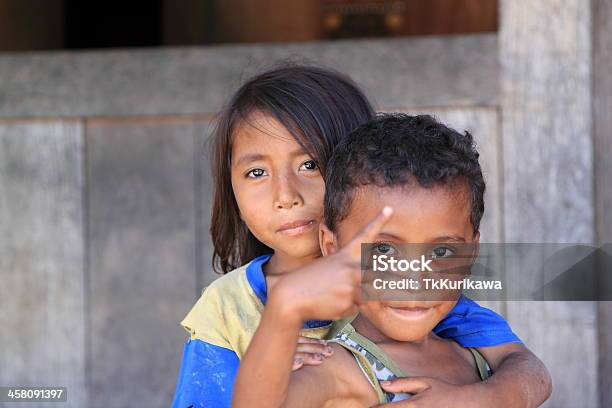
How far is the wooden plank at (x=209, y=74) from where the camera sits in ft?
10.1

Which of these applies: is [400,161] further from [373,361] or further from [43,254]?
[43,254]

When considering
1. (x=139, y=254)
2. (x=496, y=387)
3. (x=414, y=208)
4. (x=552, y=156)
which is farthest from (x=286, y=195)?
(x=139, y=254)

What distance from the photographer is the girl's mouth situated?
1742mm

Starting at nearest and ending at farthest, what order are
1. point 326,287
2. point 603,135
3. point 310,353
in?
point 326,287, point 310,353, point 603,135

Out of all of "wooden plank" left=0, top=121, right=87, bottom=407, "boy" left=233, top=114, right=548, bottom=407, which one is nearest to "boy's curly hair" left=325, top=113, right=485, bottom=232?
"boy" left=233, top=114, right=548, bottom=407

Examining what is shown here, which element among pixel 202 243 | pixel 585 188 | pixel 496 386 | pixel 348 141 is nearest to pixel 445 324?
pixel 496 386

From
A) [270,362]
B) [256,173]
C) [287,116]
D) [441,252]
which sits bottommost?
[270,362]

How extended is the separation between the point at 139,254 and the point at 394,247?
2000 mm

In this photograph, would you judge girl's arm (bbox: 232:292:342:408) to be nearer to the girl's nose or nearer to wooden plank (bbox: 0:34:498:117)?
the girl's nose

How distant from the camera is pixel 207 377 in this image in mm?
1631

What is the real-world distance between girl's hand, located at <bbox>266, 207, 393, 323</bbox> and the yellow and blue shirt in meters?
0.47

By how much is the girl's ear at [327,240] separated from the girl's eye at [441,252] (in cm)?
18

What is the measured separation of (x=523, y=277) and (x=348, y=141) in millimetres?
1327

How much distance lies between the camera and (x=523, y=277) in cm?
276
